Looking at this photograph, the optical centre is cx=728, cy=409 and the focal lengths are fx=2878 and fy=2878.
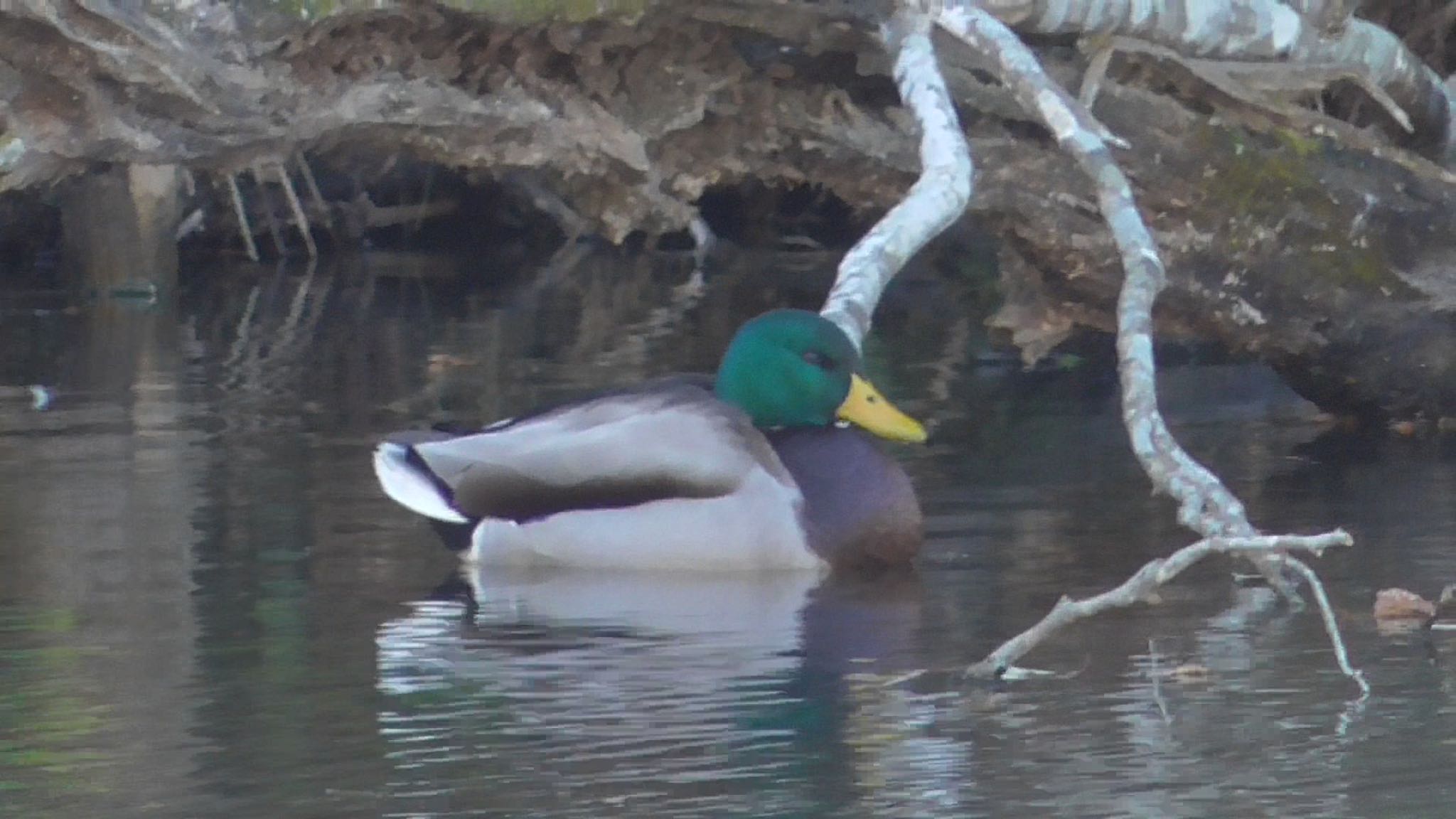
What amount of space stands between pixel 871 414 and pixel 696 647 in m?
1.60

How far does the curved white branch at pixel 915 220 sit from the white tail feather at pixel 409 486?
120 centimetres

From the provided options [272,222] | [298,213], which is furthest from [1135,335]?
[272,222]

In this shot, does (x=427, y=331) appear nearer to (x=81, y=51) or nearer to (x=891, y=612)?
(x=81, y=51)

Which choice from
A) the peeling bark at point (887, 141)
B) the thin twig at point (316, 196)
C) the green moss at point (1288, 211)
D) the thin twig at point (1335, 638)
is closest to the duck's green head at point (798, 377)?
the peeling bark at point (887, 141)

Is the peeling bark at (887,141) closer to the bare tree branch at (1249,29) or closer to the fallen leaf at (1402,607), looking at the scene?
the bare tree branch at (1249,29)

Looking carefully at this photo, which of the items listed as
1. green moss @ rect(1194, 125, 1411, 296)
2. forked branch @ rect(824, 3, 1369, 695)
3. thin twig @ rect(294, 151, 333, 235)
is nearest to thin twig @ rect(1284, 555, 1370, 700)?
forked branch @ rect(824, 3, 1369, 695)

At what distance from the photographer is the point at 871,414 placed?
7727mm

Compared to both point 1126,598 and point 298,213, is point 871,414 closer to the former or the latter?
point 1126,598

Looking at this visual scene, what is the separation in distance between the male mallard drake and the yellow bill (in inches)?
2.0

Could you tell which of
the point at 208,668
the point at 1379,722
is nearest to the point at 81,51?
the point at 208,668

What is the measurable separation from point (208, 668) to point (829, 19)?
3.92 meters

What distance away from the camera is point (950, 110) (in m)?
8.13

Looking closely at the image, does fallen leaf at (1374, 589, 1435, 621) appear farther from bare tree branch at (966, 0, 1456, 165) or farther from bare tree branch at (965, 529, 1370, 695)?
bare tree branch at (966, 0, 1456, 165)

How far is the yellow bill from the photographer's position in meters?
7.70
